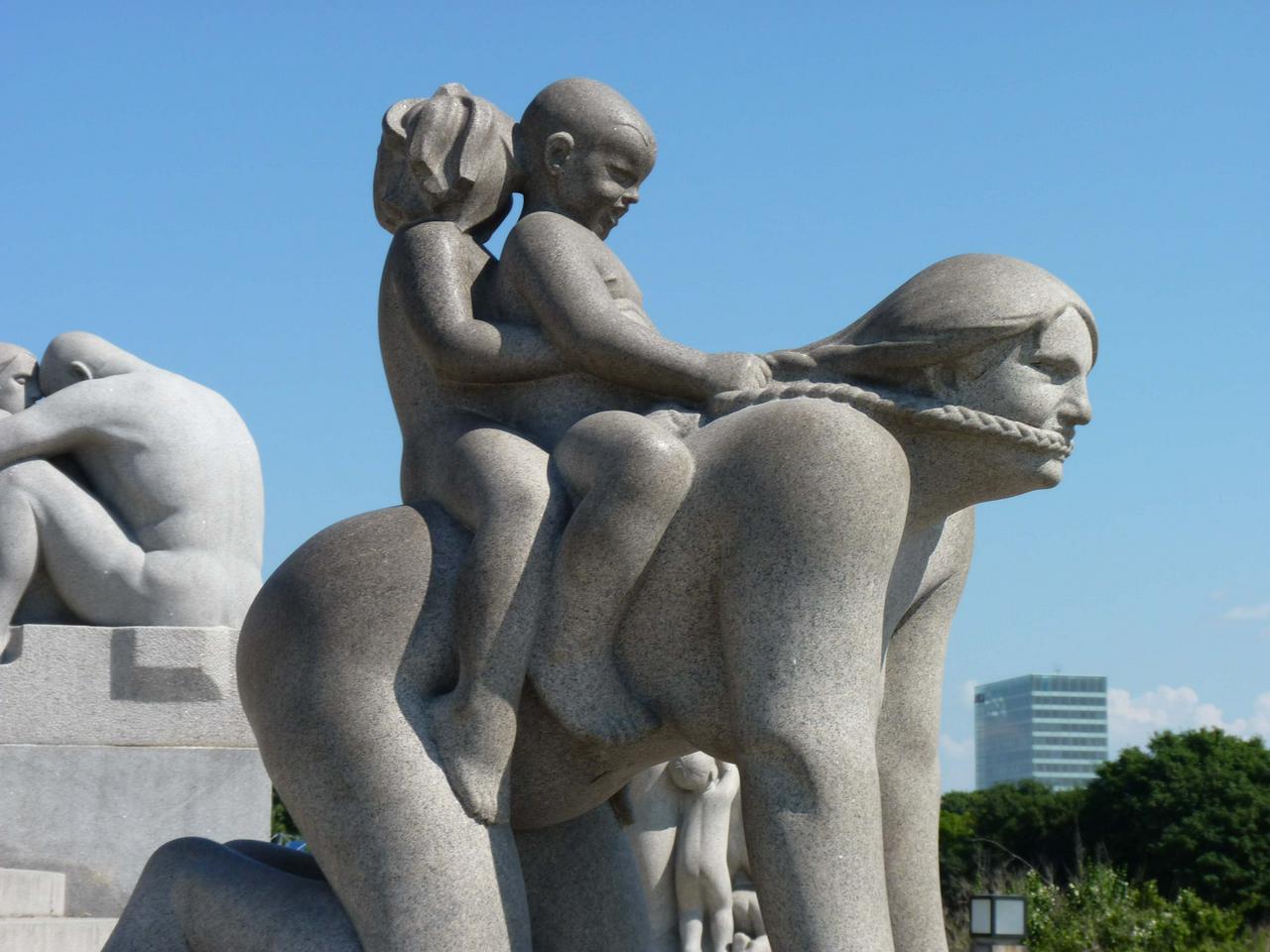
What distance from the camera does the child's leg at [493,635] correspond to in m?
3.72

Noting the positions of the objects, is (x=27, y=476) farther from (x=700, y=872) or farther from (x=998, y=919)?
(x=998, y=919)

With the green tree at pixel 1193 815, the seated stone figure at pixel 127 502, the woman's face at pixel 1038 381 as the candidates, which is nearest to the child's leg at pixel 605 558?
the woman's face at pixel 1038 381

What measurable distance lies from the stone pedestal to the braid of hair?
348 centimetres

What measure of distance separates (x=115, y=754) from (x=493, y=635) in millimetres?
3548

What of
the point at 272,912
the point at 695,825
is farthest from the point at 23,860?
the point at 272,912

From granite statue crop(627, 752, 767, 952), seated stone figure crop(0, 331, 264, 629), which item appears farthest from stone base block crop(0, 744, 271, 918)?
granite statue crop(627, 752, 767, 952)

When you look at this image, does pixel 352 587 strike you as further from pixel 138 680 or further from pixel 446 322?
pixel 138 680

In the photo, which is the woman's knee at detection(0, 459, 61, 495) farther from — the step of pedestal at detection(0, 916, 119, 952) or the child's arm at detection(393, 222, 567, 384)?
the child's arm at detection(393, 222, 567, 384)

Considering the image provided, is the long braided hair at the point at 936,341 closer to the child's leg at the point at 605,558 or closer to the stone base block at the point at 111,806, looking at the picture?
the child's leg at the point at 605,558

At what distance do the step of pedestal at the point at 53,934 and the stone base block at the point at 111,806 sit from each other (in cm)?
39

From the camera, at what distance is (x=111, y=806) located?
6680 mm

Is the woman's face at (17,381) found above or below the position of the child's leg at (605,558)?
above

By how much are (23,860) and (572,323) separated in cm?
377

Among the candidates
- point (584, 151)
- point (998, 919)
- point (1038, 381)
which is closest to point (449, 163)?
point (584, 151)
